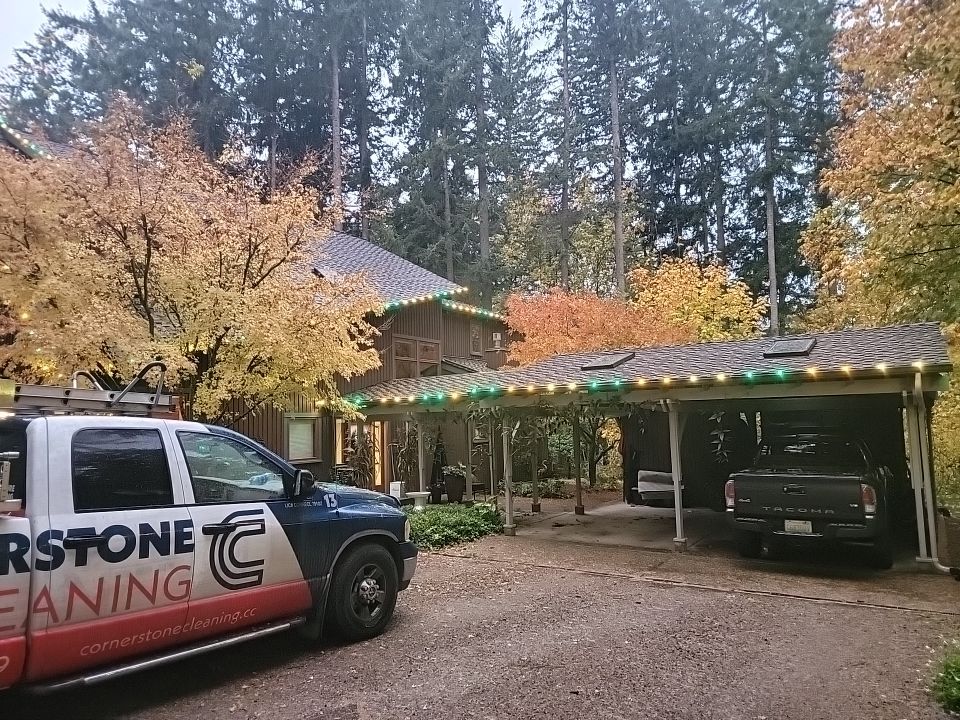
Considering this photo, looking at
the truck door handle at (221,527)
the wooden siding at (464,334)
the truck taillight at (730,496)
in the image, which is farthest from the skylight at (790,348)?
the wooden siding at (464,334)

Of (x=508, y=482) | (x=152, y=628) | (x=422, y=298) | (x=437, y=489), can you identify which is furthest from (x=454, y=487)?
(x=152, y=628)

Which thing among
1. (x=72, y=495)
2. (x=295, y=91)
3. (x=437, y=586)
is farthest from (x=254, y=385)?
(x=295, y=91)

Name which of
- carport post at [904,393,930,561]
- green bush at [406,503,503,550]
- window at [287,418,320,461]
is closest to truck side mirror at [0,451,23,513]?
green bush at [406,503,503,550]

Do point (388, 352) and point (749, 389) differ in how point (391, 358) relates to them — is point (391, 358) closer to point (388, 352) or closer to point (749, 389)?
point (388, 352)

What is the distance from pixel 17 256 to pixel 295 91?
2684 centimetres

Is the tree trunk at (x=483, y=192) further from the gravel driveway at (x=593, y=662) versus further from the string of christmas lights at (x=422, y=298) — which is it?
the gravel driveway at (x=593, y=662)

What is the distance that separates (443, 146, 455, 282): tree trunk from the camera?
29703mm

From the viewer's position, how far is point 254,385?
8664mm

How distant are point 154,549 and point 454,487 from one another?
12.0 metres

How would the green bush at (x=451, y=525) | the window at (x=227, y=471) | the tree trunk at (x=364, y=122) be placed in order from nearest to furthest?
the window at (x=227, y=471)
the green bush at (x=451, y=525)
the tree trunk at (x=364, y=122)

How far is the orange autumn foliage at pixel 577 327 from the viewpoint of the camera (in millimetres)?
18453

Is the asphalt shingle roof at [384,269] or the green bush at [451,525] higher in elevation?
the asphalt shingle roof at [384,269]

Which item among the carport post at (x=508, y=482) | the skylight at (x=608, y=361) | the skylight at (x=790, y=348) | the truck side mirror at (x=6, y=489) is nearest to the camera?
the truck side mirror at (x=6, y=489)

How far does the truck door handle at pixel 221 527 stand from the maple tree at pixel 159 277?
375 cm
